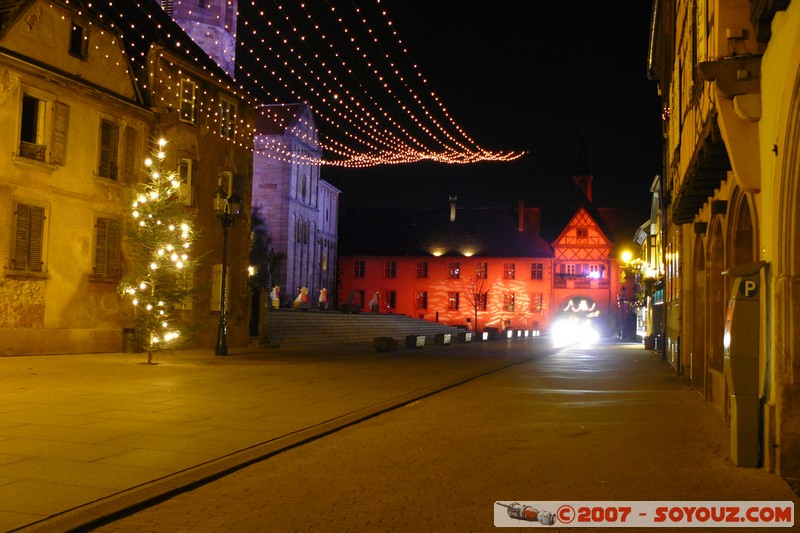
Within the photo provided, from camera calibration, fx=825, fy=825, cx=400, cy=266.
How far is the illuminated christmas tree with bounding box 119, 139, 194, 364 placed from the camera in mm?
21688

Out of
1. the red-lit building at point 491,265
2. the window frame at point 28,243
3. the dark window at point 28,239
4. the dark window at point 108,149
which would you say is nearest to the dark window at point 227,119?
the dark window at point 108,149

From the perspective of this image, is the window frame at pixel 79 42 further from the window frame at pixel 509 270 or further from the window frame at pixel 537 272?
the window frame at pixel 537 272

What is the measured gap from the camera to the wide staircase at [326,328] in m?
35.6

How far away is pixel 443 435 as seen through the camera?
1082 cm

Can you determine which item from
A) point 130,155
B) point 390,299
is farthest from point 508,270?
point 130,155

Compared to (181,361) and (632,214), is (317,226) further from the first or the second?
(181,361)

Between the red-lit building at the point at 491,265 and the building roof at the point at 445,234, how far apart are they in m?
0.10

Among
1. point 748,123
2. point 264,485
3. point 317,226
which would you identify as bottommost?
point 264,485

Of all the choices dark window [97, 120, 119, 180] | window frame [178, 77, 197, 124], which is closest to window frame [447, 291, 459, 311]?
window frame [178, 77, 197, 124]

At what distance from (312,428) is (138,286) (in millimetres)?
12574

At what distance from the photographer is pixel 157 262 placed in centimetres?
2202

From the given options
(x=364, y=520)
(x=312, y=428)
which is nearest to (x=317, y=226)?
(x=312, y=428)

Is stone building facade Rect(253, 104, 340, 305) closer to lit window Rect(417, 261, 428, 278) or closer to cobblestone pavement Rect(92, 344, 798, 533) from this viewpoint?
lit window Rect(417, 261, 428, 278)

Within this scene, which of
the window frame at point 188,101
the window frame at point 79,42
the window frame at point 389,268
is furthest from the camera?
the window frame at point 389,268
